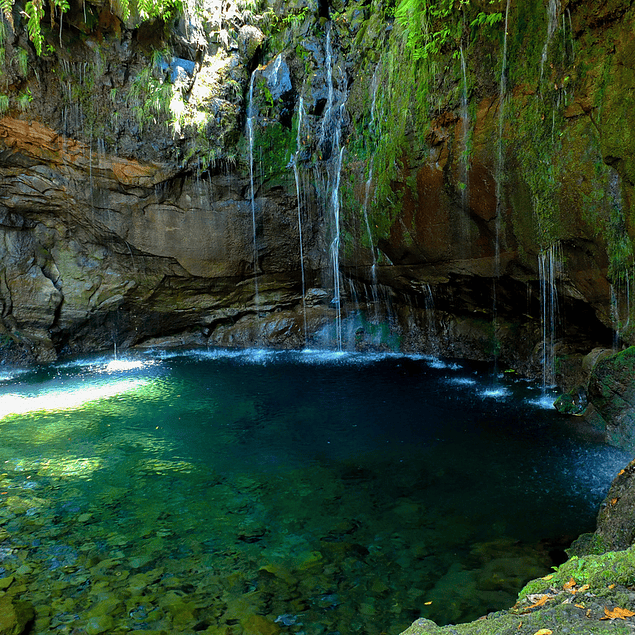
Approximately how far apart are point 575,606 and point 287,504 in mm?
3227

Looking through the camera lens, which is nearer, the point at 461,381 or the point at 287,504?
the point at 287,504

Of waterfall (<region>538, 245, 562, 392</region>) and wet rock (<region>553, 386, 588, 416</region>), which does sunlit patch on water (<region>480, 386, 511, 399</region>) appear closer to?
waterfall (<region>538, 245, 562, 392</region>)

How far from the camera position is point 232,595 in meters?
3.58

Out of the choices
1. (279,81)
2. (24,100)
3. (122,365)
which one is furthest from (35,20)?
(122,365)

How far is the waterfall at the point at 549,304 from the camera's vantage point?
8.16 m

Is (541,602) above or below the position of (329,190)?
below

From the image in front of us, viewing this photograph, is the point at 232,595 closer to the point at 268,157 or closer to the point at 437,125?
the point at 437,125

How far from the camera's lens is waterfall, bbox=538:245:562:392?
8164mm

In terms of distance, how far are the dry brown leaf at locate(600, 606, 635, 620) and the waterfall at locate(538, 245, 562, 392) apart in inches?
274

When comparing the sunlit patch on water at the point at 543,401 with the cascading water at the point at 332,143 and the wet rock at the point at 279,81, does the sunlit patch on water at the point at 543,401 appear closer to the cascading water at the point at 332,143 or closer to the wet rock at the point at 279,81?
the cascading water at the point at 332,143

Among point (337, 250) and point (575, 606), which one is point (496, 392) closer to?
point (337, 250)

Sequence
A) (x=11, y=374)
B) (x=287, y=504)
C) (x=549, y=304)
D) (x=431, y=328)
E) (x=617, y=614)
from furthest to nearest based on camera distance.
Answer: (x=431, y=328) → (x=11, y=374) → (x=549, y=304) → (x=287, y=504) → (x=617, y=614)

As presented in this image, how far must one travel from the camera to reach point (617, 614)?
6.70 ft

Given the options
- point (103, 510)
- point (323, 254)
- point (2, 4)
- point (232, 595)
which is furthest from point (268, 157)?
point (232, 595)
